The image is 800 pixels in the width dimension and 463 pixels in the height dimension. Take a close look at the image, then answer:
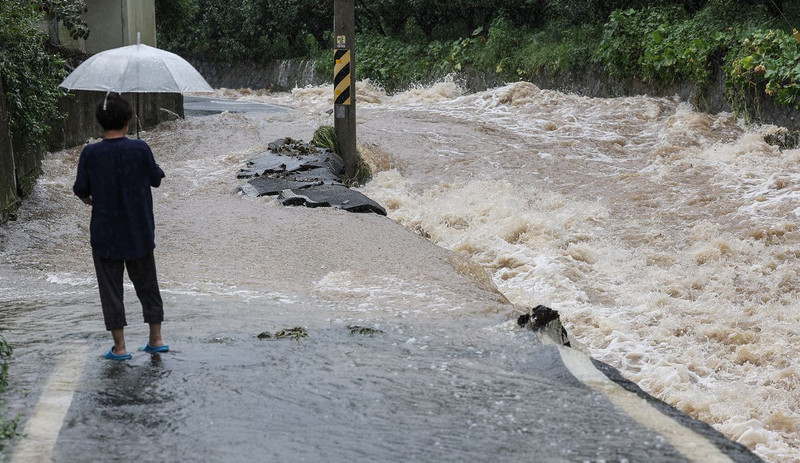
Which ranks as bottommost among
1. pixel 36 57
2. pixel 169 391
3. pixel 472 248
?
pixel 472 248

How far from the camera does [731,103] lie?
1656 centimetres

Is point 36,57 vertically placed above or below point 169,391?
above

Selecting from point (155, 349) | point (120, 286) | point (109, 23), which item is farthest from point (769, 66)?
point (109, 23)

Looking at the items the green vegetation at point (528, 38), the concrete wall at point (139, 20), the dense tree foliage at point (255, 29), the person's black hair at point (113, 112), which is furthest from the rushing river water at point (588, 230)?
the dense tree foliage at point (255, 29)

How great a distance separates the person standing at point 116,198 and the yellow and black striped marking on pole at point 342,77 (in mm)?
8206

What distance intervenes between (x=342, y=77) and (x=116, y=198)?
28.7ft

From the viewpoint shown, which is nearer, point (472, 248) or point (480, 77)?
point (472, 248)

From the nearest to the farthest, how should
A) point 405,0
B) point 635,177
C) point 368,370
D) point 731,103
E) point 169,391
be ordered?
point 169,391, point 368,370, point 635,177, point 731,103, point 405,0

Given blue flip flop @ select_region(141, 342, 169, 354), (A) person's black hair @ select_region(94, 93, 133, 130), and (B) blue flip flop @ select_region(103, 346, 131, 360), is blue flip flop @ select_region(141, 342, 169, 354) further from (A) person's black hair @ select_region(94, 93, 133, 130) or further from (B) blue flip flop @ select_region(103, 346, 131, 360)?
(A) person's black hair @ select_region(94, 93, 133, 130)

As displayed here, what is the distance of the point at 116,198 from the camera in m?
4.75

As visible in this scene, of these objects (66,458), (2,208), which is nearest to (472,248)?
(2,208)

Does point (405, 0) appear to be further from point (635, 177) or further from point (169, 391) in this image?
point (169, 391)

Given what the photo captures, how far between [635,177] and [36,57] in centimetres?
852

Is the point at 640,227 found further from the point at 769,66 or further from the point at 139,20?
the point at 139,20
